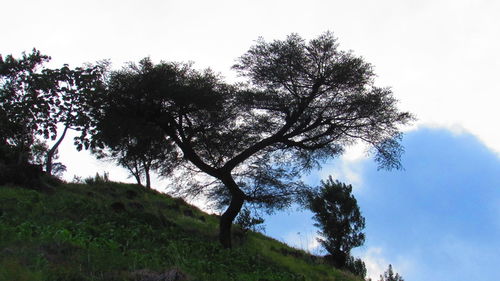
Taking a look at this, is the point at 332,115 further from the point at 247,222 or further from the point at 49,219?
the point at 49,219

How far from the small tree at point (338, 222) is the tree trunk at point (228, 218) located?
605 cm

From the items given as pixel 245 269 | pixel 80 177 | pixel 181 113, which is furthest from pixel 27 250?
pixel 80 177

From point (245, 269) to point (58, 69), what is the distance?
39.0 feet

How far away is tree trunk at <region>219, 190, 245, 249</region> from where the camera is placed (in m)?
19.1

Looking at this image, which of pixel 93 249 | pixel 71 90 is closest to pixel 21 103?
pixel 71 90

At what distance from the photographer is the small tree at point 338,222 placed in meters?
24.9

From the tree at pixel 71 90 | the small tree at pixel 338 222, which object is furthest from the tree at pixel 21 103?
the small tree at pixel 338 222

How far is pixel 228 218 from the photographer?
63.7ft

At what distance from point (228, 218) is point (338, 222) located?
8318 millimetres

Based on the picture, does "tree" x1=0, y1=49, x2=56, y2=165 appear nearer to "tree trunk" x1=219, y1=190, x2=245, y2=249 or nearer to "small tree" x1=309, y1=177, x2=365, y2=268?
"tree trunk" x1=219, y1=190, x2=245, y2=249

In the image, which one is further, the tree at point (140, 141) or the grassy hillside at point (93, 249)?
the tree at point (140, 141)

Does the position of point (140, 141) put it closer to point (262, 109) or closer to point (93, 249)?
point (262, 109)

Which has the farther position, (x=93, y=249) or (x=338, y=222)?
(x=338, y=222)

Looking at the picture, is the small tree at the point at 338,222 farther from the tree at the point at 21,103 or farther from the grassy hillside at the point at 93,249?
the tree at the point at 21,103
